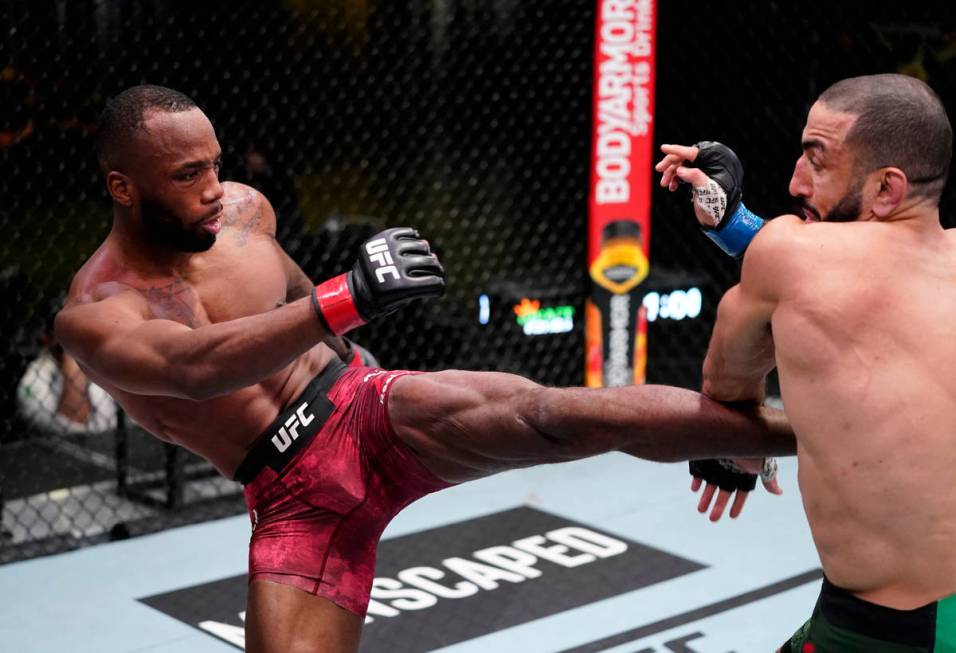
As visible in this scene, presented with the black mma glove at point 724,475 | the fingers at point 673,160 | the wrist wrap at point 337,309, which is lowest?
the black mma glove at point 724,475

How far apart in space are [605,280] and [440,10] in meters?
1.38

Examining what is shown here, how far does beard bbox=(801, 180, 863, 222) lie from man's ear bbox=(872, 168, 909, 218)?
0.07ft

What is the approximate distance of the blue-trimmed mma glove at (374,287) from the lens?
1799mm

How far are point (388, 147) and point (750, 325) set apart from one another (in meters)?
3.70

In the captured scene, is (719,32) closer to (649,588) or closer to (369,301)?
(649,588)

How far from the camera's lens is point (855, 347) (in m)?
1.48

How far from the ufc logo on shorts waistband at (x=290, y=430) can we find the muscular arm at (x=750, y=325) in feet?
2.55

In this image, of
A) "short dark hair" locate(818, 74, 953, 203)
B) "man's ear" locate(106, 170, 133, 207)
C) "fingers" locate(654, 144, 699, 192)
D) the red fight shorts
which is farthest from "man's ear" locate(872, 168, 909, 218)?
"man's ear" locate(106, 170, 133, 207)

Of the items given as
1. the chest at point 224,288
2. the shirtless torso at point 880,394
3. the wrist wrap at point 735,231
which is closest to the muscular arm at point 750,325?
the shirtless torso at point 880,394

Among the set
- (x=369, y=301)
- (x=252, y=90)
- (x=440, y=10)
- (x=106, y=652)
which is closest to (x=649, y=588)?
(x=106, y=652)

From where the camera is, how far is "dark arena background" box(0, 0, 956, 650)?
12.9 feet

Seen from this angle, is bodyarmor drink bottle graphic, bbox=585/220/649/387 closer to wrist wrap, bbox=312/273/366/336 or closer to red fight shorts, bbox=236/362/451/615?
red fight shorts, bbox=236/362/451/615

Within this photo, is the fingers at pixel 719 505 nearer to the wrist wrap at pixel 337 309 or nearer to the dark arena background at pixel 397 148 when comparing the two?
the wrist wrap at pixel 337 309

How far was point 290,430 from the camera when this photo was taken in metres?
2.21
